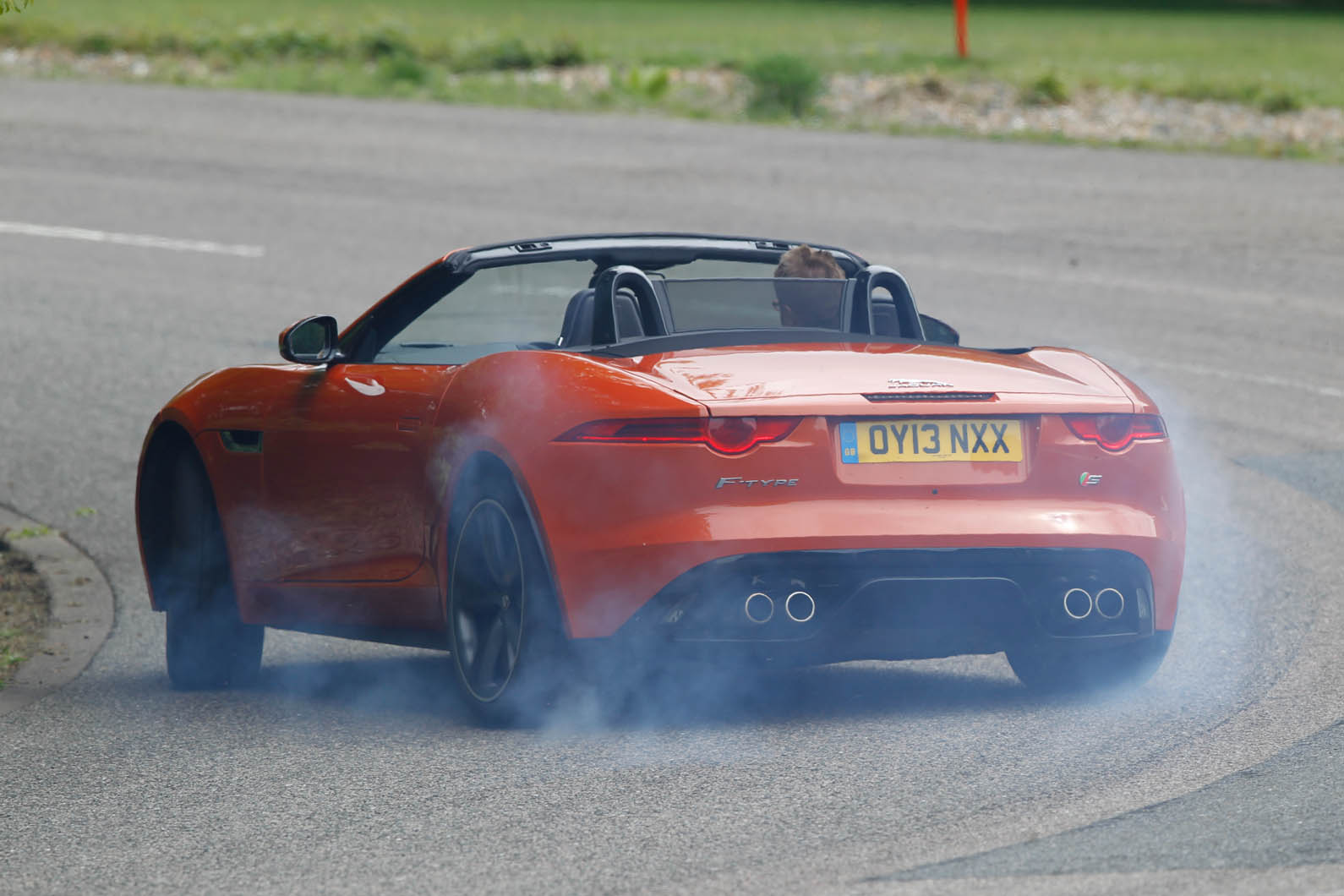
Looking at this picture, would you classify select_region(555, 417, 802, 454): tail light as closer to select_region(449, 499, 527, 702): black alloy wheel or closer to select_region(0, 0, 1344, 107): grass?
select_region(449, 499, 527, 702): black alloy wheel

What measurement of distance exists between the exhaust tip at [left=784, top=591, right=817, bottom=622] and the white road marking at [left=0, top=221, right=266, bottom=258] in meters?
13.4

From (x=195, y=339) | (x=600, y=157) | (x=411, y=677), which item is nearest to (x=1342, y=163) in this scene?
(x=600, y=157)

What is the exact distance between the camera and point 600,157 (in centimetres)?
2270

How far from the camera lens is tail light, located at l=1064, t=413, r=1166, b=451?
5.80 m

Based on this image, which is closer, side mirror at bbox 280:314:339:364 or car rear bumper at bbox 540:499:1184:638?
car rear bumper at bbox 540:499:1184:638

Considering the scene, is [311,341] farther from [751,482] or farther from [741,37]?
[741,37]

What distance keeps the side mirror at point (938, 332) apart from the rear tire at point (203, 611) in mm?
2437

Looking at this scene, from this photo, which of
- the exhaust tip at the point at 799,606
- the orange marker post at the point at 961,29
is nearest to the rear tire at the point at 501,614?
the exhaust tip at the point at 799,606

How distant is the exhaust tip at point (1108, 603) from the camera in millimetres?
5848

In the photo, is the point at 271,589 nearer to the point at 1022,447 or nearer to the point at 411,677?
the point at 411,677

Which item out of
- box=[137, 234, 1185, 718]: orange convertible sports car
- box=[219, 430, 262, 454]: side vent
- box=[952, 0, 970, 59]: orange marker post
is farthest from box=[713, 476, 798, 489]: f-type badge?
box=[952, 0, 970, 59]: orange marker post

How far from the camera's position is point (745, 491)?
5539 millimetres

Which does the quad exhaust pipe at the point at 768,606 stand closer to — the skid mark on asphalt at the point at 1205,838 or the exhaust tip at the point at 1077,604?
the exhaust tip at the point at 1077,604

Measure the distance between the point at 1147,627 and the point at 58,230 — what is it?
51.0 feet
